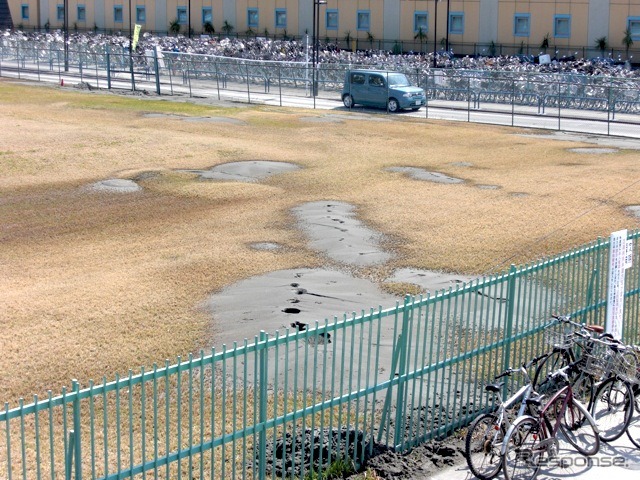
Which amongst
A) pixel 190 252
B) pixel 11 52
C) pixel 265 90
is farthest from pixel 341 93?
pixel 190 252

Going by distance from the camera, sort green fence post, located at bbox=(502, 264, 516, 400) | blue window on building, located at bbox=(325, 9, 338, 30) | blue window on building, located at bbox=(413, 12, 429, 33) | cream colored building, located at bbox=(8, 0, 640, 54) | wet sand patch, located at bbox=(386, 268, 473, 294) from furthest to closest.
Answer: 1. blue window on building, located at bbox=(325, 9, 338, 30)
2. blue window on building, located at bbox=(413, 12, 429, 33)
3. cream colored building, located at bbox=(8, 0, 640, 54)
4. wet sand patch, located at bbox=(386, 268, 473, 294)
5. green fence post, located at bbox=(502, 264, 516, 400)

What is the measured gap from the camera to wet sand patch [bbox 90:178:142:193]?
78.7 ft

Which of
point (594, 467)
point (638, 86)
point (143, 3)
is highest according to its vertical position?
point (143, 3)

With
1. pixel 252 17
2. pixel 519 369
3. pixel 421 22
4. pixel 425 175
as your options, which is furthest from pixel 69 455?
pixel 252 17

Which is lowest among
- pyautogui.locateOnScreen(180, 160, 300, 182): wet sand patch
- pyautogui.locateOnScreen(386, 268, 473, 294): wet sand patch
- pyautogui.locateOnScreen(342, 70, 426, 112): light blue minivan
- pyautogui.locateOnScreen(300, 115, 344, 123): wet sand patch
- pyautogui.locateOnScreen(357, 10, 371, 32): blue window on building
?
pyautogui.locateOnScreen(386, 268, 473, 294): wet sand patch

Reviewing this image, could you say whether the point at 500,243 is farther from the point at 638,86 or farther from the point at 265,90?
the point at 265,90

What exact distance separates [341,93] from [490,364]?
3780 cm

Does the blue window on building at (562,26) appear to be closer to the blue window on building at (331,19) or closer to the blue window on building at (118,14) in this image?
the blue window on building at (331,19)

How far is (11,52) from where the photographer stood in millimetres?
62938

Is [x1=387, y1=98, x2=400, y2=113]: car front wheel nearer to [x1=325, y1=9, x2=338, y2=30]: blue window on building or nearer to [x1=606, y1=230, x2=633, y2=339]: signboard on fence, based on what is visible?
[x1=325, y1=9, x2=338, y2=30]: blue window on building

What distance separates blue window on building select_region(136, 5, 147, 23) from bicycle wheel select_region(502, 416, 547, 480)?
7941cm

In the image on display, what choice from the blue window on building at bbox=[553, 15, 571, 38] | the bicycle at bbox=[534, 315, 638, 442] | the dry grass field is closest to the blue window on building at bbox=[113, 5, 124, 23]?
the blue window on building at bbox=[553, 15, 571, 38]

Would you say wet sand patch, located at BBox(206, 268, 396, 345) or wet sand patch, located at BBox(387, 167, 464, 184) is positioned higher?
wet sand patch, located at BBox(387, 167, 464, 184)

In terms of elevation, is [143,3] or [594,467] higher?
[143,3]
